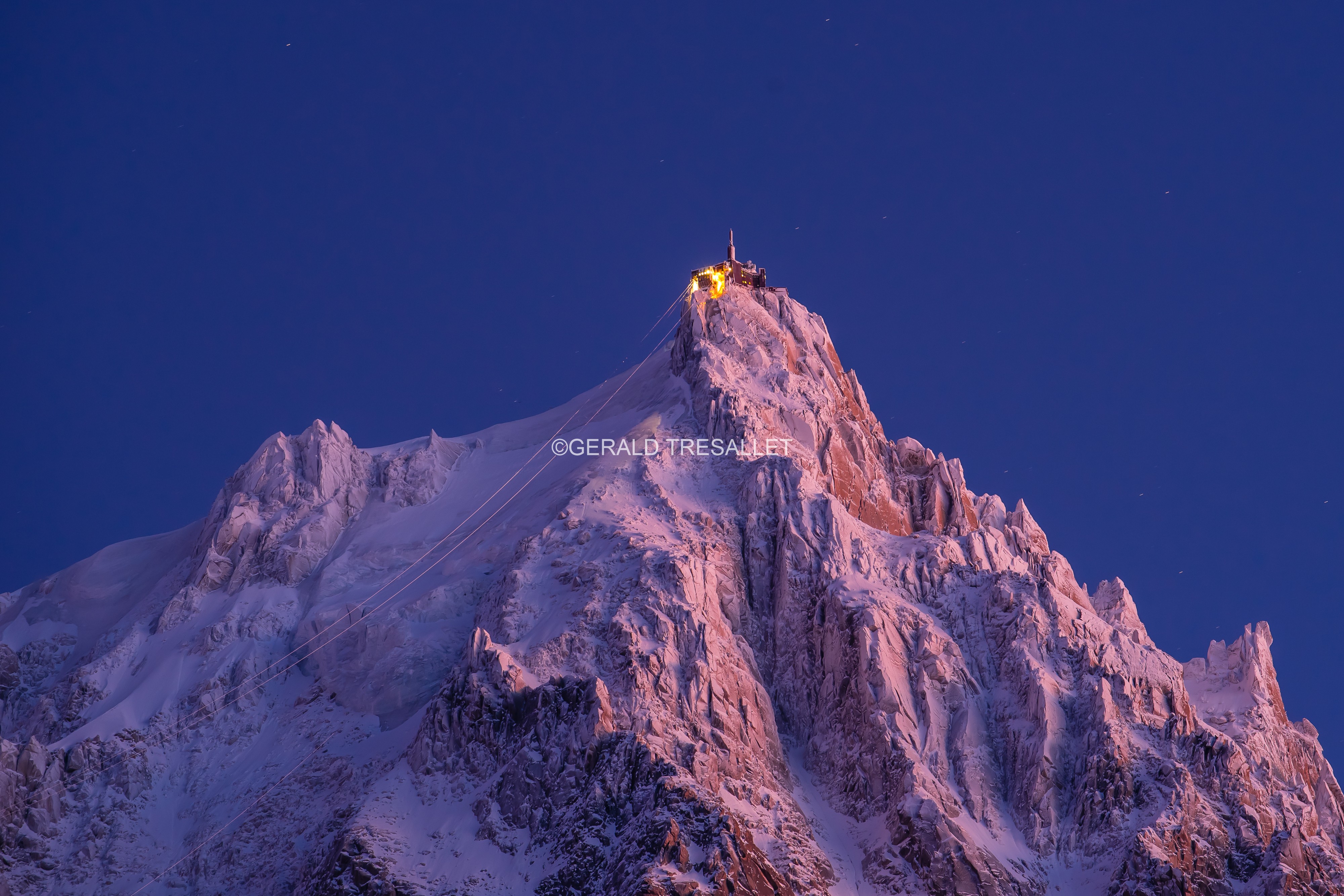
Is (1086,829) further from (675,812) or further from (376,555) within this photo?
(376,555)

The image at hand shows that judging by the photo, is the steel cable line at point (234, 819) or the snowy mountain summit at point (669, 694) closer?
the snowy mountain summit at point (669, 694)

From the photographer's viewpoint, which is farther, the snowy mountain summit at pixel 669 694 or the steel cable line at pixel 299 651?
the steel cable line at pixel 299 651

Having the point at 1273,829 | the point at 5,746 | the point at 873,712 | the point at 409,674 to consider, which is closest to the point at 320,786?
the point at 409,674

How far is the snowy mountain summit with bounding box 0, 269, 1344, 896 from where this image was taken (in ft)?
428

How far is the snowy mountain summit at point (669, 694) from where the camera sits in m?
130

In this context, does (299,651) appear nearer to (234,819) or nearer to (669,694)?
(234,819)

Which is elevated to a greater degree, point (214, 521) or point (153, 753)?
point (214, 521)

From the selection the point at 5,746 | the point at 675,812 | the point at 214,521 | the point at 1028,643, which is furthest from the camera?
the point at 214,521

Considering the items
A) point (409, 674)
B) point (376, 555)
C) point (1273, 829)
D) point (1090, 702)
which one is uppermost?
point (376, 555)

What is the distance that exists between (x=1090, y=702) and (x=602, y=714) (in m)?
41.1

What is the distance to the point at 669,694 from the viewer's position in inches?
5408

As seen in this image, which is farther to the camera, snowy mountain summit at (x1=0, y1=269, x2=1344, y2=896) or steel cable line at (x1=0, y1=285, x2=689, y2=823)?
steel cable line at (x1=0, y1=285, x2=689, y2=823)

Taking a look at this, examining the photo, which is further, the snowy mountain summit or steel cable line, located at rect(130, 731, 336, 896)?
steel cable line, located at rect(130, 731, 336, 896)

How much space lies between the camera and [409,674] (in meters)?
155
